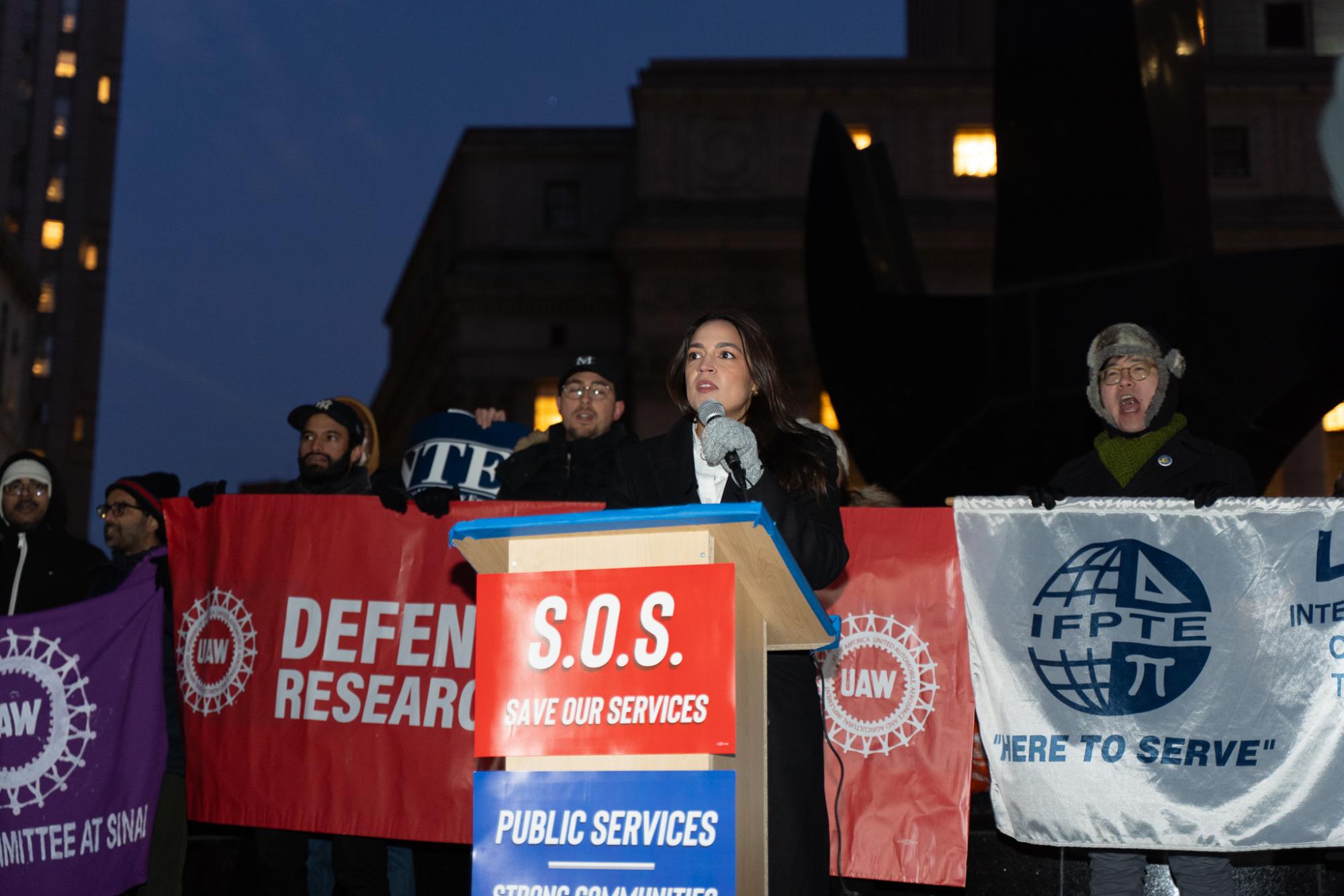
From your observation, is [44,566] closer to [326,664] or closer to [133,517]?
[133,517]

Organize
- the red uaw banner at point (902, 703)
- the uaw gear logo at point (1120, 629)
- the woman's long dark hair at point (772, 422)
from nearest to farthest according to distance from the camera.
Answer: the woman's long dark hair at point (772, 422), the uaw gear logo at point (1120, 629), the red uaw banner at point (902, 703)

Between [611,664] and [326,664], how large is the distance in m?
3.45

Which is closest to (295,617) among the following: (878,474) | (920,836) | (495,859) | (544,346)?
(920,836)

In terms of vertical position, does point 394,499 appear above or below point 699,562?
above

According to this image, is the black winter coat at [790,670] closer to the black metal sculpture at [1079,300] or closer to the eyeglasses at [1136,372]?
the eyeglasses at [1136,372]

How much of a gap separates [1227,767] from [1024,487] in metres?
1.19

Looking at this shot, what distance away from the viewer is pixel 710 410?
11.0 feet

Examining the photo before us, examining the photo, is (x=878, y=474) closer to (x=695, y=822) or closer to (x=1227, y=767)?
(x=1227, y=767)

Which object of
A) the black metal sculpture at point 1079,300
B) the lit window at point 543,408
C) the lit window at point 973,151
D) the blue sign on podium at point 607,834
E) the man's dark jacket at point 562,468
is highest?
the lit window at point 973,151

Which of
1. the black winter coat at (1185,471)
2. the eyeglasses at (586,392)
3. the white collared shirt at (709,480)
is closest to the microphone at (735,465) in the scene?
the white collared shirt at (709,480)

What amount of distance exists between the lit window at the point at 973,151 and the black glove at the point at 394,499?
37.6 meters

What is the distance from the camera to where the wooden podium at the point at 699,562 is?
2.91m

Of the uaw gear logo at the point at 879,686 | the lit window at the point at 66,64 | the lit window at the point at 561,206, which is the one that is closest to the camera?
the uaw gear logo at the point at 879,686

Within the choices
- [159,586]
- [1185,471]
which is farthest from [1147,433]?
[159,586]
